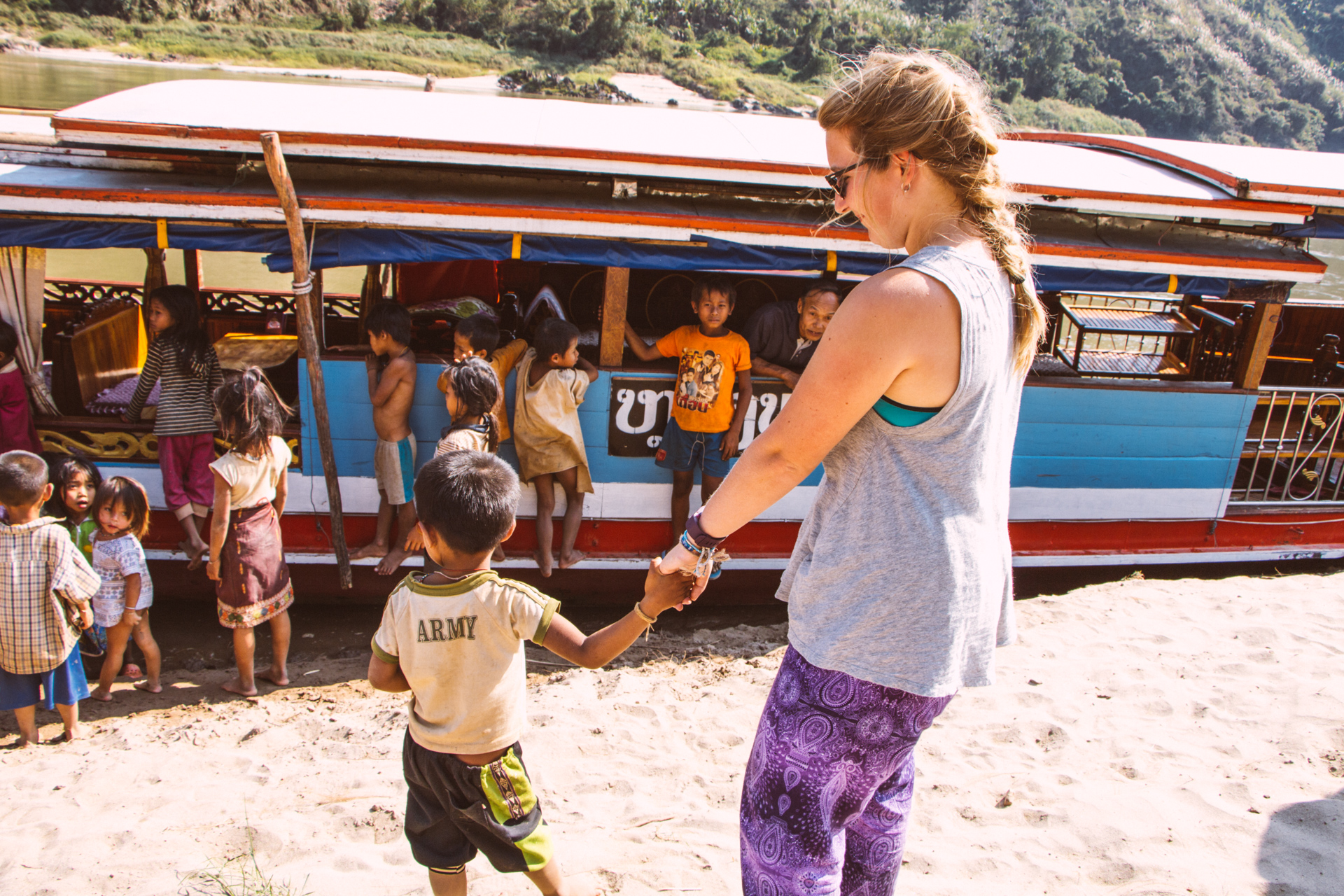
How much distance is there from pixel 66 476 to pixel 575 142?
286cm

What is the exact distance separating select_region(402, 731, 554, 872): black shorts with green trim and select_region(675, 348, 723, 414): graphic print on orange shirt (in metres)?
2.85

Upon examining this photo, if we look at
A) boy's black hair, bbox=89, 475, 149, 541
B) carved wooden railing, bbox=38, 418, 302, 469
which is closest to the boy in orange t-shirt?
carved wooden railing, bbox=38, 418, 302, 469

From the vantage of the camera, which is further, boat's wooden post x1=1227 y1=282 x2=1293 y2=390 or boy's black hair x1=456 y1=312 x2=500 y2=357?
boat's wooden post x1=1227 y1=282 x2=1293 y2=390

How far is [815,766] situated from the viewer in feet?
5.35

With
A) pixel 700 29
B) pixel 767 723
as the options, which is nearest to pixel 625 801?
pixel 767 723

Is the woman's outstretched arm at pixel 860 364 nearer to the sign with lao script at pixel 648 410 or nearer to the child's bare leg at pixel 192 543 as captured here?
the sign with lao script at pixel 648 410

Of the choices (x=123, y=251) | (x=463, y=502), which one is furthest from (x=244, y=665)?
(x=123, y=251)

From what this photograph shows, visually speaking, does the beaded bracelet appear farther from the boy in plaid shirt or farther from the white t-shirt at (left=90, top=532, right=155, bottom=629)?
the white t-shirt at (left=90, top=532, right=155, bottom=629)

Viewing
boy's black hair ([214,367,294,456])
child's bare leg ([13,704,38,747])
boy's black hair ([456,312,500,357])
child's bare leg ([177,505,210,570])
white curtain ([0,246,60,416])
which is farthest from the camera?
child's bare leg ([177,505,210,570])

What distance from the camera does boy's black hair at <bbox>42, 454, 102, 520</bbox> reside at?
13.8 ft

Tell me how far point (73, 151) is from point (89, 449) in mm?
1587

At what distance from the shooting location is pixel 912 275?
141cm

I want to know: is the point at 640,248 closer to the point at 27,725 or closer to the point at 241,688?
the point at 241,688

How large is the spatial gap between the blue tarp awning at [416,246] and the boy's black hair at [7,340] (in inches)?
21.3
